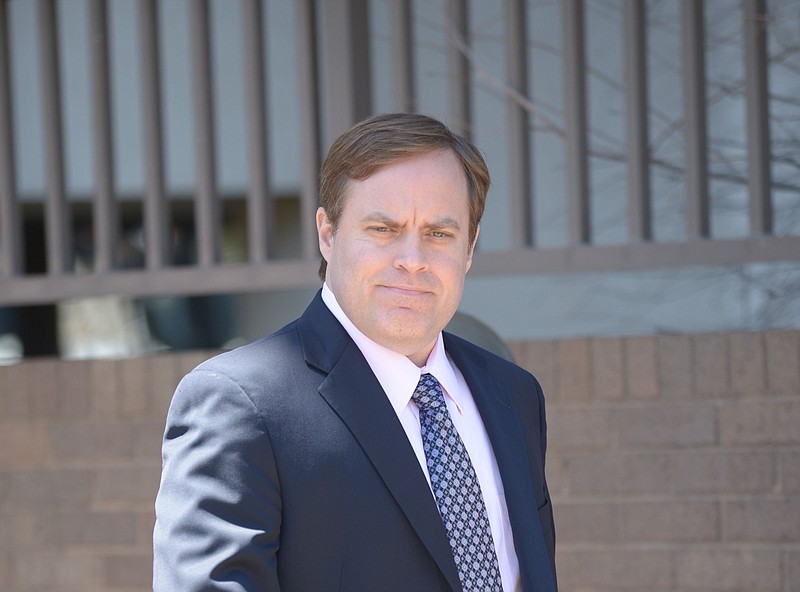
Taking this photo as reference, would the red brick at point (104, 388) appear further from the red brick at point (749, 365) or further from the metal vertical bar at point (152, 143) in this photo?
the red brick at point (749, 365)

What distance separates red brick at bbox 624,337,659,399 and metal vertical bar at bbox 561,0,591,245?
1.39ft

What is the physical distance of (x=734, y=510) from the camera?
4.23 meters

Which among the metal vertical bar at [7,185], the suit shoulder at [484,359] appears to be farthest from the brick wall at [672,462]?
the suit shoulder at [484,359]

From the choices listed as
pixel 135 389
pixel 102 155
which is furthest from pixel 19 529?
pixel 102 155

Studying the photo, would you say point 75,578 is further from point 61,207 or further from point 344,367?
point 344,367

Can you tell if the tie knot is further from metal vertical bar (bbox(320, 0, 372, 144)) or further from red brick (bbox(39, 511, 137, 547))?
red brick (bbox(39, 511, 137, 547))

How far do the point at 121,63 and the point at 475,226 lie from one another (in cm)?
345

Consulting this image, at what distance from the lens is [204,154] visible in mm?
4676

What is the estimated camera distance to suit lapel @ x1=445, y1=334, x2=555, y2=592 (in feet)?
6.75

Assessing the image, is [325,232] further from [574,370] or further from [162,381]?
[162,381]

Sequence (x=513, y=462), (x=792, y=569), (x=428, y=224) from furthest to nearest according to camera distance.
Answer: (x=792, y=569)
(x=513, y=462)
(x=428, y=224)

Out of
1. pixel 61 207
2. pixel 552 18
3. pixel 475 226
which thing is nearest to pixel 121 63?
pixel 61 207

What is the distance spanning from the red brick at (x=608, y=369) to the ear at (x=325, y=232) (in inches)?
93.7

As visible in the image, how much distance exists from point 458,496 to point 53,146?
3293 mm
